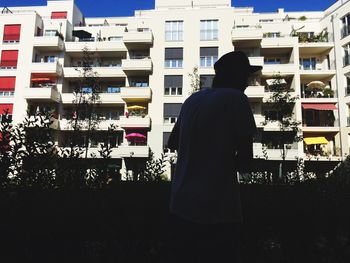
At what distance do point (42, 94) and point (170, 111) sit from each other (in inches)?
540

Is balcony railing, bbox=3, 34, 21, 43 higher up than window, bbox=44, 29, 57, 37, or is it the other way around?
window, bbox=44, 29, 57, 37

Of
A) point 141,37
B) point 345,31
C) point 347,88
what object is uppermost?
point 345,31

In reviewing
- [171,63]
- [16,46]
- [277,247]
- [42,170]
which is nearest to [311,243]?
[277,247]

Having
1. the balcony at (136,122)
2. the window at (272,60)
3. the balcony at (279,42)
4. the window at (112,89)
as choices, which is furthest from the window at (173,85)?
the window at (272,60)

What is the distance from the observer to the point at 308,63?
3831 cm

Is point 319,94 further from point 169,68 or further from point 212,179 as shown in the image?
point 212,179

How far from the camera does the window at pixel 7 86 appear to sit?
3634 centimetres

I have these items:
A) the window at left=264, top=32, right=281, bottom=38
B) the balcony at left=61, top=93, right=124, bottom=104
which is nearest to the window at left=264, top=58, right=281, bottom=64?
the window at left=264, top=32, right=281, bottom=38

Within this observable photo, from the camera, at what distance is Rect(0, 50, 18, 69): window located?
1458 inches

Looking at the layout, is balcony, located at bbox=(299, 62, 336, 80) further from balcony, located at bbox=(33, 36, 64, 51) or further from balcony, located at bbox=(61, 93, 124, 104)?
balcony, located at bbox=(33, 36, 64, 51)

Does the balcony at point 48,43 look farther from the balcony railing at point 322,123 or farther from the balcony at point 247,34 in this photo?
the balcony railing at point 322,123

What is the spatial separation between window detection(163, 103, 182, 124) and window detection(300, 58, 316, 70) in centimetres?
1588

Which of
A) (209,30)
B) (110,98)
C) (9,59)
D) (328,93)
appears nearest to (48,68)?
(9,59)

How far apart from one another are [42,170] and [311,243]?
370 cm
